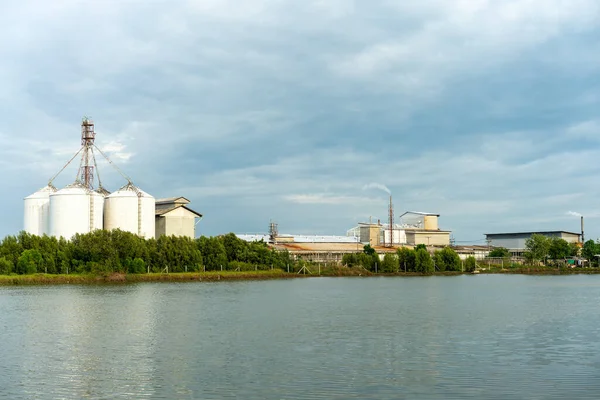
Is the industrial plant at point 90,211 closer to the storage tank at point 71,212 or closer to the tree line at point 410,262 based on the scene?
the storage tank at point 71,212

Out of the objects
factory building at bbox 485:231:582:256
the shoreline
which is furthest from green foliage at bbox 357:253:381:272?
factory building at bbox 485:231:582:256

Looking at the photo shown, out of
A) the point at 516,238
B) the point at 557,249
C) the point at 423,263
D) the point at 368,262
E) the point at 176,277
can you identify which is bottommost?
the point at 176,277

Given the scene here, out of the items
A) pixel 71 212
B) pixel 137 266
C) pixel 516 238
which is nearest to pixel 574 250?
pixel 516 238

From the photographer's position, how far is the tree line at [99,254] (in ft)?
210

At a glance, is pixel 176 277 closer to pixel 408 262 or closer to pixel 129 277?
pixel 129 277

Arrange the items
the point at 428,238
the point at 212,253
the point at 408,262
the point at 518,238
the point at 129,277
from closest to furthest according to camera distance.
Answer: the point at 129,277, the point at 212,253, the point at 408,262, the point at 428,238, the point at 518,238

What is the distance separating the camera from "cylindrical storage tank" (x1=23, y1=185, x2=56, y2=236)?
244ft

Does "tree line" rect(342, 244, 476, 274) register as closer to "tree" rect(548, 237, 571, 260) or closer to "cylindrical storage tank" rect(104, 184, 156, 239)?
"tree" rect(548, 237, 571, 260)

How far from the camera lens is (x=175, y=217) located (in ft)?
267

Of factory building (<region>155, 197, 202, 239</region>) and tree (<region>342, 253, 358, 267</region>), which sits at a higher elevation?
factory building (<region>155, 197, 202, 239</region>)

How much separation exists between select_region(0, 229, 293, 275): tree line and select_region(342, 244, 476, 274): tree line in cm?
2413

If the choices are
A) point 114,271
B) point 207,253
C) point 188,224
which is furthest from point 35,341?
point 188,224

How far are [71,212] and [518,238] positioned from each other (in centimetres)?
10649

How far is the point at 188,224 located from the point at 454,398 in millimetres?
70080
